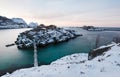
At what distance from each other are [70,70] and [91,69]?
1.89 meters

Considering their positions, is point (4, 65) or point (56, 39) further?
point (56, 39)

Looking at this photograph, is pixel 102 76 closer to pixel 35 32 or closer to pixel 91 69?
pixel 91 69

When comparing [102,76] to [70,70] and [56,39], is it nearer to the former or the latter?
[70,70]

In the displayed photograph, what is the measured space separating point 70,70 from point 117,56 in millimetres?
5648

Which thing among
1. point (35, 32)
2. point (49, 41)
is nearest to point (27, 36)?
point (35, 32)

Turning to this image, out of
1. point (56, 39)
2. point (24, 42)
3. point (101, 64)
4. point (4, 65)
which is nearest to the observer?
point (101, 64)

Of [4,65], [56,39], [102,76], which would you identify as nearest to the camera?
[102,76]

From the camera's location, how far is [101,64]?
14594mm

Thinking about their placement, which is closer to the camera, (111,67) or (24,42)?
(111,67)

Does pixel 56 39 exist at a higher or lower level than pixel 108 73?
lower

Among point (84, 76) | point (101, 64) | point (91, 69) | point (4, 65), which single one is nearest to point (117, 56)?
point (101, 64)

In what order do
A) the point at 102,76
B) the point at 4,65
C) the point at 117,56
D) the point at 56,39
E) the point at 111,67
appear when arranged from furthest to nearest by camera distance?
the point at 56,39
the point at 4,65
the point at 117,56
the point at 111,67
the point at 102,76

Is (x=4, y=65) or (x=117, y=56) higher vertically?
(x=117, y=56)

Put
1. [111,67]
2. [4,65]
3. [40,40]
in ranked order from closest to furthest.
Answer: [111,67], [4,65], [40,40]
